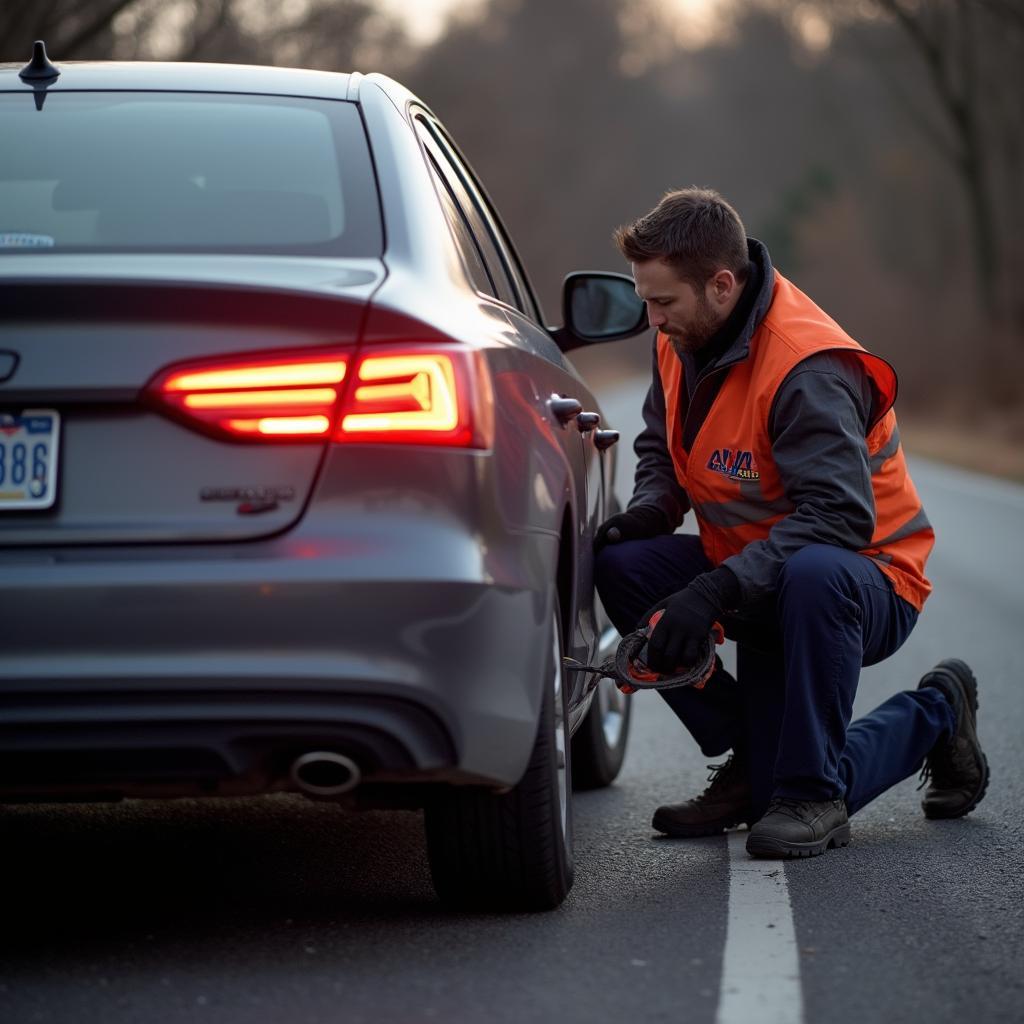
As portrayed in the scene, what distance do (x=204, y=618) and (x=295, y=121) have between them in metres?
1.28

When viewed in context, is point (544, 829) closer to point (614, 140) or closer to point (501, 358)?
point (501, 358)

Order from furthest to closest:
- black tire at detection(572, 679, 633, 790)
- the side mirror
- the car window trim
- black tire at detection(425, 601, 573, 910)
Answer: black tire at detection(572, 679, 633, 790) < the side mirror < the car window trim < black tire at detection(425, 601, 573, 910)

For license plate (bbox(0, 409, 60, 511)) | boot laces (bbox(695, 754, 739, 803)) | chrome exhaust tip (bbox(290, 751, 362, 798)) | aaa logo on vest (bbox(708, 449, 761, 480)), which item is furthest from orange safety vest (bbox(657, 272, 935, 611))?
license plate (bbox(0, 409, 60, 511))

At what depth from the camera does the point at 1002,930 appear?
12.0 ft

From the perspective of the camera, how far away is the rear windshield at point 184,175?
3463 millimetres

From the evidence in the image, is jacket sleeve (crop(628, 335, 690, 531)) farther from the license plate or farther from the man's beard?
the license plate

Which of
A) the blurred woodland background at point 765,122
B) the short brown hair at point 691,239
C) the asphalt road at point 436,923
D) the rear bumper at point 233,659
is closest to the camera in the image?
the rear bumper at point 233,659

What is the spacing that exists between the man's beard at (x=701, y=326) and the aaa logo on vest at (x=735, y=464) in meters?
0.28

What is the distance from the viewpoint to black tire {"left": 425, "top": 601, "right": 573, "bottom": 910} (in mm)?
3564

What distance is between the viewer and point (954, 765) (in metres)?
4.90

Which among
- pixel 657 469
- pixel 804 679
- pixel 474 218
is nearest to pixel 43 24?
pixel 657 469

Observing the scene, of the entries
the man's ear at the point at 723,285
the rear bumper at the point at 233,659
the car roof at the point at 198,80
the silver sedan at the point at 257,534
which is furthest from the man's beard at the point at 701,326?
the rear bumper at the point at 233,659

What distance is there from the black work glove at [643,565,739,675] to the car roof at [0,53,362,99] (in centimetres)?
131

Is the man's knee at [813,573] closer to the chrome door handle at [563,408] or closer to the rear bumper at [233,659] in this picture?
the chrome door handle at [563,408]
